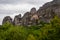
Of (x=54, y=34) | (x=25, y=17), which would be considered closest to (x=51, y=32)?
(x=54, y=34)

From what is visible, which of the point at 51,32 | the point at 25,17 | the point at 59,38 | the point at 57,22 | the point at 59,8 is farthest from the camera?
the point at 25,17

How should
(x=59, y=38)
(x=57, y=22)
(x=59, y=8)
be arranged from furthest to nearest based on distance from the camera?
(x=59, y=8)
(x=57, y=22)
(x=59, y=38)

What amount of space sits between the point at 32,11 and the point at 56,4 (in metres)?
16.1

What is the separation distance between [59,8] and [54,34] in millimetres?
A: 92632

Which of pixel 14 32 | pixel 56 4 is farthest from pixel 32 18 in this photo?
pixel 14 32

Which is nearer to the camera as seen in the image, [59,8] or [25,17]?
[59,8]

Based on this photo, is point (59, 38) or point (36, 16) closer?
point (59, 38)

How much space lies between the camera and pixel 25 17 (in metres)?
147

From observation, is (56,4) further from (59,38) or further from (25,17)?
(59,38)

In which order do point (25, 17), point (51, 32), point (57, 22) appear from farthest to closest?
point (25, 17) → point (57, 22) → point (51, 32)

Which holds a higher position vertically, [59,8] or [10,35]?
[59,8]

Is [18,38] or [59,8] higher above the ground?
[59,8]

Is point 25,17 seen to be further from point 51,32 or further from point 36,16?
point 51,32

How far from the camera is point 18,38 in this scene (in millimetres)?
50125
